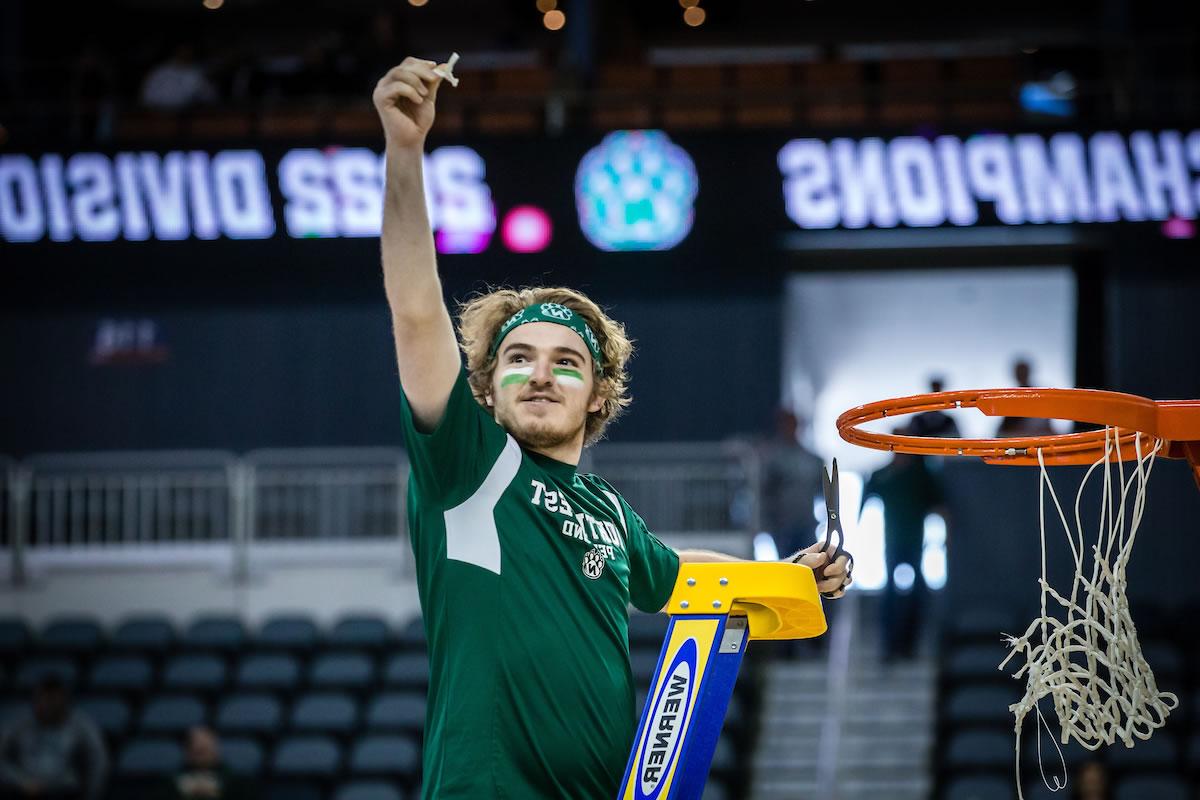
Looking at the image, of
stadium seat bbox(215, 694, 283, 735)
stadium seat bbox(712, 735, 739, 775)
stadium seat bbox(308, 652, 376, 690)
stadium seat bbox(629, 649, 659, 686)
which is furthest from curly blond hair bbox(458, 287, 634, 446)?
stadium seat bbox(308, 652, 376, 690)

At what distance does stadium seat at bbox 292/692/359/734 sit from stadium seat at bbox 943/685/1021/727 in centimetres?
441

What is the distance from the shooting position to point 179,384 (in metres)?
17.4

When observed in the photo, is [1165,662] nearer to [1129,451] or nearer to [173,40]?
[1129,451]

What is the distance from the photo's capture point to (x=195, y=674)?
41.4ft

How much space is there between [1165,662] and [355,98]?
8530mm

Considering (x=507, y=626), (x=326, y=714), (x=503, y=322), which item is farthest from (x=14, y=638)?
(x=507, y=626)

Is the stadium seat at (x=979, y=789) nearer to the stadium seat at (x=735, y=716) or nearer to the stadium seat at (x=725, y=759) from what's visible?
the stadium seat at (x=725, y=759)

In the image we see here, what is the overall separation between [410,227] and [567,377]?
25.0 inches

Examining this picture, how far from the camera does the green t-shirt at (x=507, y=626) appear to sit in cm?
336

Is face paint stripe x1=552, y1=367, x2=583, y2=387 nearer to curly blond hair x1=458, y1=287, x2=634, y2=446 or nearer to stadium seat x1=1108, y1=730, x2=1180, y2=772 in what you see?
curly blond hair x1=458, y1=287, x2=634, y2=446

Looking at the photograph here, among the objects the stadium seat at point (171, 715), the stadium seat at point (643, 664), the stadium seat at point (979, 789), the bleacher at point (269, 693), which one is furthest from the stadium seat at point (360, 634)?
the stadium seat at point (979, 789)

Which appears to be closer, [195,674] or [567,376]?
[567,376]

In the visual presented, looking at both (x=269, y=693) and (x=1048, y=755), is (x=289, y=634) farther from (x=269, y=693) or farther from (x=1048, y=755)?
(x=1048, y=755)

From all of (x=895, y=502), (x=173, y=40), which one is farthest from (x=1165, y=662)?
(x=173, y=40)
